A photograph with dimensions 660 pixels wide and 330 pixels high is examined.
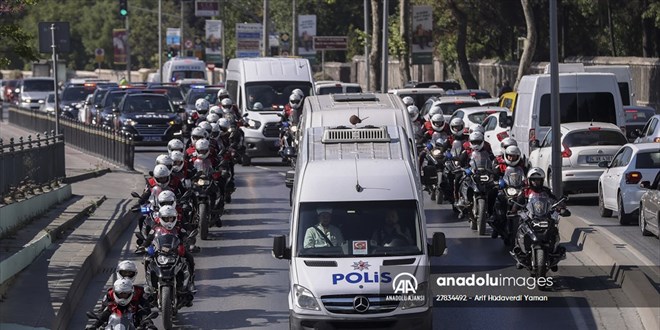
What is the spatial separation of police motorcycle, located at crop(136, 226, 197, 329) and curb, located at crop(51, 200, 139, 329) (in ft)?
3.24

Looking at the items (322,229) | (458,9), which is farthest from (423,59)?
(322,229)

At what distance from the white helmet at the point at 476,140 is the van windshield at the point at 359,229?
8.89 meters

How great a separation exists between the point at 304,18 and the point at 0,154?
186ft

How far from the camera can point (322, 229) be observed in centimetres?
1470

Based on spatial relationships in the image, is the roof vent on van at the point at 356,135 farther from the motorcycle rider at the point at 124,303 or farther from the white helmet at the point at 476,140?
the white helmet at the point at 476,140

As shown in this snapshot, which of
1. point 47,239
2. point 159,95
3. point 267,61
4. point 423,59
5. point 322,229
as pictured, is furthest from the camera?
point 423,59

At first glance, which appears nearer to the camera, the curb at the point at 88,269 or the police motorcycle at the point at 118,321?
the police motorcycle at the point at 118,321

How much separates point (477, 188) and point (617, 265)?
15.6 ft

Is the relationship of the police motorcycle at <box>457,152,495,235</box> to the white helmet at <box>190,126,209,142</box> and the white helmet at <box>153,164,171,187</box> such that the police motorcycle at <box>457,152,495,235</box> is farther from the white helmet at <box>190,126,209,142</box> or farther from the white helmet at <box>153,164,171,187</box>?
the white helmet at <box>153,164,171,187</box>

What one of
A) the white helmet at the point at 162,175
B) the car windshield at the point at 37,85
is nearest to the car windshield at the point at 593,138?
the white helmet at the point at 162,175

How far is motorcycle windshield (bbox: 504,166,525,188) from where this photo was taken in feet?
69.9

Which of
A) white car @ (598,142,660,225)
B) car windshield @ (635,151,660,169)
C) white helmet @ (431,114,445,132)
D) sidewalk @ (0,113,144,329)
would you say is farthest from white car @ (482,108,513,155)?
sidewalk @ (0,113,144,329)

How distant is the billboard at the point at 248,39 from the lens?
78812 millimetres

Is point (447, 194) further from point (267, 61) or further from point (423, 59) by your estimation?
point (423, 59)
